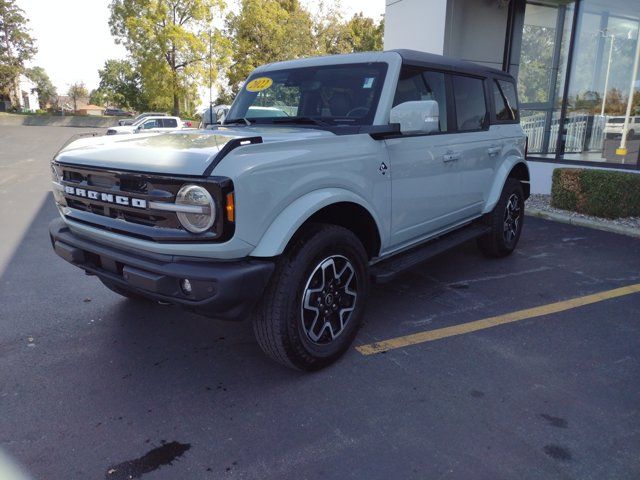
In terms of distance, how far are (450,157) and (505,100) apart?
1708 millimetres

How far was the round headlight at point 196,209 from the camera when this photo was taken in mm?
2514

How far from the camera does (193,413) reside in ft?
8.98

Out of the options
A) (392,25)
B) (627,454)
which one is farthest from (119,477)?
(392,25)

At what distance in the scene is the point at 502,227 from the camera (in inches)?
211

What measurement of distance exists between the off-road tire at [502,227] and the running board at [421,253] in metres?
0.15

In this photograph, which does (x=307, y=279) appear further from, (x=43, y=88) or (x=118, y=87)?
(x=43, y=88)

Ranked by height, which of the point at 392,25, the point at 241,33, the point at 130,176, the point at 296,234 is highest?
the point at 241,33

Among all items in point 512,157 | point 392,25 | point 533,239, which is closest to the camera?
point 512,157

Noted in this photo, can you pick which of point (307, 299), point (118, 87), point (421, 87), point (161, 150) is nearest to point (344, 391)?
point (307, 299)

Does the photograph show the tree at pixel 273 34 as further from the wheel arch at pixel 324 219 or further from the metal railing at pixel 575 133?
the wheel arch at pixel 324 219

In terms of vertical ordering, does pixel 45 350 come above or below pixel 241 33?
below

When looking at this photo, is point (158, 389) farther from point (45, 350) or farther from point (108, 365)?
point (45, 350)

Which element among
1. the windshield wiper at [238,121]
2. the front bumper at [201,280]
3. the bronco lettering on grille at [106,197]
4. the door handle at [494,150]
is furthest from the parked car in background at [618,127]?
the bronco lettering on grille at [106,197]

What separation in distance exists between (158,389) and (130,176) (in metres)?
1.28
